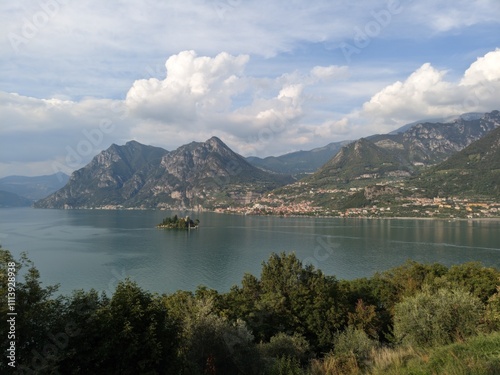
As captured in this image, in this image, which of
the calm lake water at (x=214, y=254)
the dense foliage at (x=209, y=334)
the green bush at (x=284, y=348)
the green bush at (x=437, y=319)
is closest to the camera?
the dense foliage at (x=209, y=334)

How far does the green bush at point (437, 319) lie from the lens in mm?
14516

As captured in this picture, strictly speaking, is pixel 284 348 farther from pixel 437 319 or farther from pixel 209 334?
pixel 437 319

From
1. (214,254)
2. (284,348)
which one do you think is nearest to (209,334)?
(284,348)

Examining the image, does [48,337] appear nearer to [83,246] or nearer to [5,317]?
[5,317]

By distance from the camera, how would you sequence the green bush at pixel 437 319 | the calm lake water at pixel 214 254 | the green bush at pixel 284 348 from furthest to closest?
1. the calm lake water at pixel 214 254
2. the green bush at pixel 284 348
3. the green bush at pixel 437 319

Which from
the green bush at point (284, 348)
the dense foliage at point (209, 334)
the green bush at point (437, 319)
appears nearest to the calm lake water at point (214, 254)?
the dense foliage at point (209, 334)

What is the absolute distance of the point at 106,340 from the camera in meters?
10.5

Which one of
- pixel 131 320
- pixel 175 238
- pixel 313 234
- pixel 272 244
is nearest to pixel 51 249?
pixel 175 238

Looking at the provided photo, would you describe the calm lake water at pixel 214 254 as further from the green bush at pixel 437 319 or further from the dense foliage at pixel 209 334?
the green bush at pixel 437 319

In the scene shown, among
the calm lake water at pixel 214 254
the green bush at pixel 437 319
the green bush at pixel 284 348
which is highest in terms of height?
the green bush at pixel 437 319

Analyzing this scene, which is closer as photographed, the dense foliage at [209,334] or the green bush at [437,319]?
the dense foliage at [209,334]

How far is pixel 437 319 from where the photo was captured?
14.9 metres

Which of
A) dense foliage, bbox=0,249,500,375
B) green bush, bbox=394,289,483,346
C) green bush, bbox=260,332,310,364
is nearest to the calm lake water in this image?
dense foliage, bbox=0,249,500,375

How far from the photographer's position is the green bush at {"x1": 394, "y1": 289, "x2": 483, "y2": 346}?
47.6 ft
